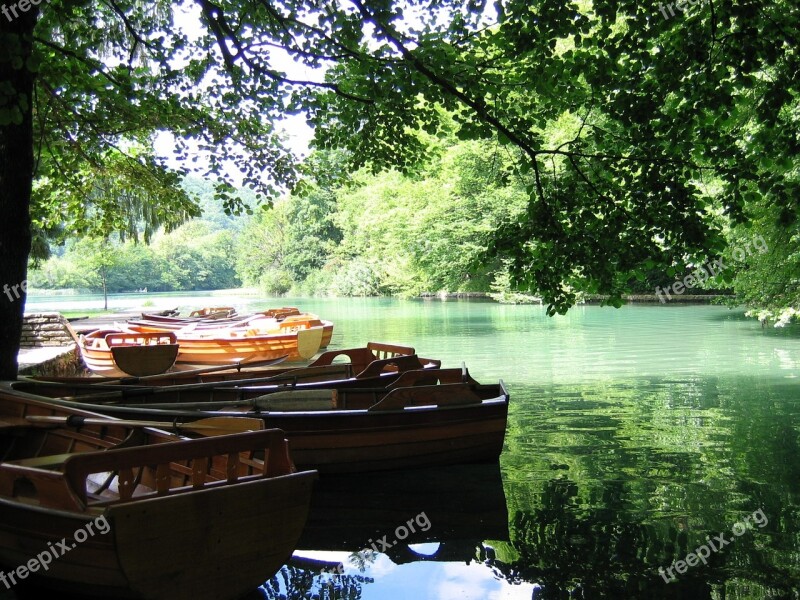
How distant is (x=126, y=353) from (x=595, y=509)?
32.8ft

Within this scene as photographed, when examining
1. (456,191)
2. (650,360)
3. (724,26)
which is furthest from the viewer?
(456,191)

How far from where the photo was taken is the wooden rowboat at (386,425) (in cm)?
746

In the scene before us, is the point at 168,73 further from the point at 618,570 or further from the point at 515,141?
the point at 618,570

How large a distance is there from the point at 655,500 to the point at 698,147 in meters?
3.27

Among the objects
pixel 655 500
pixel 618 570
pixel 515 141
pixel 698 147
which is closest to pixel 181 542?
pixel 618 570

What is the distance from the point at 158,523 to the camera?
4.10 meters

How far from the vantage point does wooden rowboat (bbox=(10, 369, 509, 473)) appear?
7.46 metres

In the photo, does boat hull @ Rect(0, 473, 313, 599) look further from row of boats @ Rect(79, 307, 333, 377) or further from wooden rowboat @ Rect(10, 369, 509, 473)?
row of boats @ Rect(79, 307, 333, 377)

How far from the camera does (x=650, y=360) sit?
17.0 metres

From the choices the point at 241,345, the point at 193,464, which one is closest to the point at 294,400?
the point at 193,464

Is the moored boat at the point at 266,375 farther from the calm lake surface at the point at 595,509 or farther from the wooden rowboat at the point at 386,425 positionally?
the calm lake surface at the point at 595,509

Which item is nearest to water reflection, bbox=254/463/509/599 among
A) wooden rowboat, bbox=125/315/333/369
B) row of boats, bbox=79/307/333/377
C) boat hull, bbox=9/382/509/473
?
boat hull, bbox=9/382/509/473

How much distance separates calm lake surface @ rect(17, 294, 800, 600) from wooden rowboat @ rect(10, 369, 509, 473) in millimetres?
235

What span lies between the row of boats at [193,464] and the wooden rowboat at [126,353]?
545 cm
